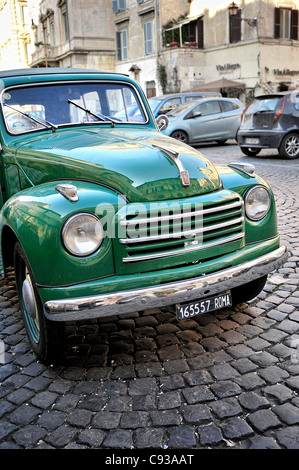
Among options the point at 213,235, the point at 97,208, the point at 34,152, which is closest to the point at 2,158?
the point at 34,152

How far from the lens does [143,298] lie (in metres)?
2.60

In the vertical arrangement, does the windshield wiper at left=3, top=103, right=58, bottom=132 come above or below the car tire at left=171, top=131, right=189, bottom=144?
above

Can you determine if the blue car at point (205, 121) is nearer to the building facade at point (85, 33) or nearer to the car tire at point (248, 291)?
the car tire at point (248, 291)

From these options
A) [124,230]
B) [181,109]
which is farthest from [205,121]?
[124,230]

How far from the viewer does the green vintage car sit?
8.48ft

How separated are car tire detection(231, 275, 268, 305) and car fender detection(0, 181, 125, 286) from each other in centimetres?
148

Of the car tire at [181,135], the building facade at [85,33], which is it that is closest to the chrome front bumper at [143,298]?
the car tire at [181,135]

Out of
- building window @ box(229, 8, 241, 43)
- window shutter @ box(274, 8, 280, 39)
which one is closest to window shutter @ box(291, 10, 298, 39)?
window shutter @ box(274, 8, 280, 39)

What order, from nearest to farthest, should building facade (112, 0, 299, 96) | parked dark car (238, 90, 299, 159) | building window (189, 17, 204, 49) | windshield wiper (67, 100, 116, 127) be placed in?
windshield wiper (67, 100, 116, 127), parked dark car (238, 90, 299, 159), building facade (112, 0, 299, 96), building window (189, 17, 204, 49)

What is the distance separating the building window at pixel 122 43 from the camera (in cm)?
3282

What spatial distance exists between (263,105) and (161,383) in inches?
401

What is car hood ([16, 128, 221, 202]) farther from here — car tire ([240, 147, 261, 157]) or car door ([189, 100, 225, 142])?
car door ([189, 100, 225, 142])

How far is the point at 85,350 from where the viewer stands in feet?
10.4

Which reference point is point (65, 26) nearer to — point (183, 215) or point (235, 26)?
point (235, 26)
